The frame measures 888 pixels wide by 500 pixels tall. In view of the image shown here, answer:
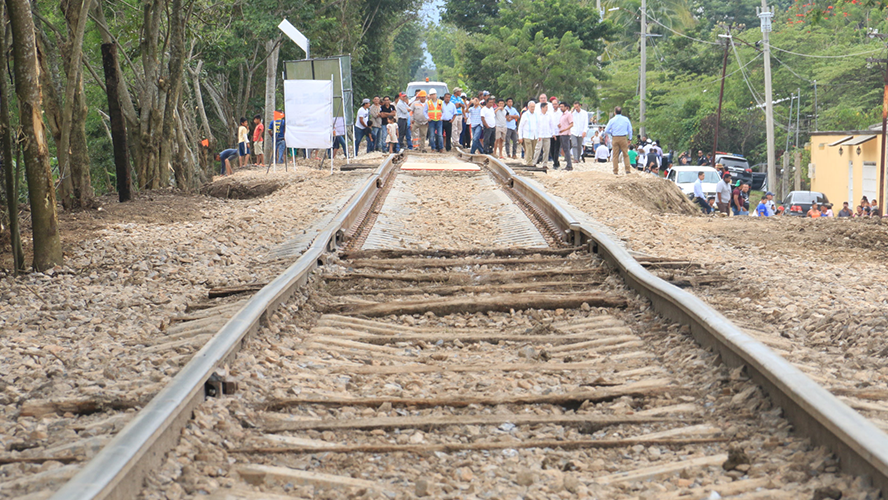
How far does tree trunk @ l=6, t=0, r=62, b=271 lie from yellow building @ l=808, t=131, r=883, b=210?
36.3 meters

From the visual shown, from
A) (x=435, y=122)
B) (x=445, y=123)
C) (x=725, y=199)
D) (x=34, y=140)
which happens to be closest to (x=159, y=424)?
(x=34, y=140)

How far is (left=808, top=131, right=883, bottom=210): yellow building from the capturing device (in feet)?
130

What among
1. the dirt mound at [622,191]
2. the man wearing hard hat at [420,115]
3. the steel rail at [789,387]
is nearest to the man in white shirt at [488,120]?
the man wearing hard hat at [420,115]

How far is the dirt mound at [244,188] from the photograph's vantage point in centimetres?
1638

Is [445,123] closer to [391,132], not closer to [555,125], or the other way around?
[391,132]

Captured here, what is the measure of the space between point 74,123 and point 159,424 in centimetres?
908

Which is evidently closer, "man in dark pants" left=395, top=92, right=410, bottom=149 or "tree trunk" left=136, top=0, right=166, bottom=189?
"tree trunk" left=136, top=0, right=166, bottom=189

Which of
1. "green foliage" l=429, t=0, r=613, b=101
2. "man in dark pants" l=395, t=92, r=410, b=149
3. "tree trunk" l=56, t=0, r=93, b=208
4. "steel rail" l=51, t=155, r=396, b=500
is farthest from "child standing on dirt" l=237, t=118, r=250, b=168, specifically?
"steel rail" l=51, t=155, r=396, b=500

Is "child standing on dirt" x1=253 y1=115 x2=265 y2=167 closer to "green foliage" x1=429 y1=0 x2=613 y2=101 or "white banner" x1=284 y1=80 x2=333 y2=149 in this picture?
"white banner" x1=284 y1=80 x2=333 y2=149

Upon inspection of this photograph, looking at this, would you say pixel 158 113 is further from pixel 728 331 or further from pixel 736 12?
pixel 736 12

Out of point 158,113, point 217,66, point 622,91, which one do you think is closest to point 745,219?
point 158,113

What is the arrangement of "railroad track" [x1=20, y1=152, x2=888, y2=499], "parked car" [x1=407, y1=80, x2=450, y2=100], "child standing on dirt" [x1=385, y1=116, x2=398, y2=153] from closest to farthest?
1. "railroad track" [x1=20, y1=152, x2=888, y2=499]
2. "child standing on dirt" [x1=385, y1=116, x2=398, y2=153]
3. "parked car" [x1=407, y1=80, x2=450, y2=100]

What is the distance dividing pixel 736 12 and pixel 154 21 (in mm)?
72092

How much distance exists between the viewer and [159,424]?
10.9 feet
